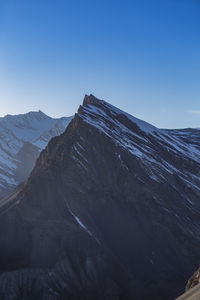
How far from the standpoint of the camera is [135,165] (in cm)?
9100

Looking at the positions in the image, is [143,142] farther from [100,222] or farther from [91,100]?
[100,222]

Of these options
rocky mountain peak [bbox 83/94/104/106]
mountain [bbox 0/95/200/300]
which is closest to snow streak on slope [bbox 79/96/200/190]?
rocky mountain peak [bbox 83/94/104/106]

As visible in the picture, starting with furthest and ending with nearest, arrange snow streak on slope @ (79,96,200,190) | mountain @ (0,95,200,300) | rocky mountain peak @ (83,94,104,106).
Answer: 1. rocky mountain peak @ (83,94,104,106)
2. snow streak on slope @ (79,96,200,190)
3. mountain @ (0,95,200,300)

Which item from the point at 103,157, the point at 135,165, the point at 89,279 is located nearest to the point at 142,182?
A: the point at 135,165

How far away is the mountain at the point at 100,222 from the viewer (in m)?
62.8

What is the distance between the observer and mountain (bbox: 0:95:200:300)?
206 ft

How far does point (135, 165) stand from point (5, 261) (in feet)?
133

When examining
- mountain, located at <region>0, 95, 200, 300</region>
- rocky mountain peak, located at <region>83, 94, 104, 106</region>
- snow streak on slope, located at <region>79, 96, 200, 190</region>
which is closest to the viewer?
mountain, located at <region>0, 95, 200, 300</region>

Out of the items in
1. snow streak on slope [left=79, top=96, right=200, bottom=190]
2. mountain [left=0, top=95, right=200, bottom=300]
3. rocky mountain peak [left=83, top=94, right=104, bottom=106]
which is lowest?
mountain [left=0, top=95, right=200, bottom=300]

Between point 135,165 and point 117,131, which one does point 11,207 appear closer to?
point 135,165

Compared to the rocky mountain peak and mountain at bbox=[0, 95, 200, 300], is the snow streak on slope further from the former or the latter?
mountain at bbox=[0, 95, 200, 300]

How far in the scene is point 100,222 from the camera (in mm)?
76438

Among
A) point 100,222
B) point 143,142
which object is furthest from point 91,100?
point 100,222

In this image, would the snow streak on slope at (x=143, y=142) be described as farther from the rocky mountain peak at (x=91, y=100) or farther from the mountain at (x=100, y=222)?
the mountain at (x=100, y=222)
